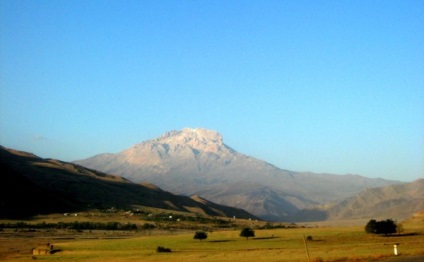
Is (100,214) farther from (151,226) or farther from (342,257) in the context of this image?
(342,257)

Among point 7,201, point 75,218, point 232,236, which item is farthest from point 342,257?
point 7,201

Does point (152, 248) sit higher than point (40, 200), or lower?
lower

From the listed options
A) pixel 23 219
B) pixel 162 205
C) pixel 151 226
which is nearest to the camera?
pixel 151 226

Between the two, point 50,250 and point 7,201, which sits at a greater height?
point 7,201

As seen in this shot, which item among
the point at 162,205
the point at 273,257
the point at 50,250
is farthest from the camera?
the point at 162,205

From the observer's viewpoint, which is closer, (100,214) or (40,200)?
(100,214)

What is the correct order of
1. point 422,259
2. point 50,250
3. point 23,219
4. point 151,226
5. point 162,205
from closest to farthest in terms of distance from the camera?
point 422,259, point 50,250, point 151,226, point 23,219, point 162,205

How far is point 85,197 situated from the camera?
18100 centimetres

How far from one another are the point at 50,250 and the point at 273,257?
27280mm

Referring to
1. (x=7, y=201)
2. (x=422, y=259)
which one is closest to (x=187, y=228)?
(x=7, y=201)

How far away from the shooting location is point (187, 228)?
11462cm

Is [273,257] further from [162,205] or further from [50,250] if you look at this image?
[162,205]

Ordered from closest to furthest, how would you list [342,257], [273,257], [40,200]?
[342,257] → [273,257] → [40,200]

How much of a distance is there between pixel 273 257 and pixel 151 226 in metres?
70.9
